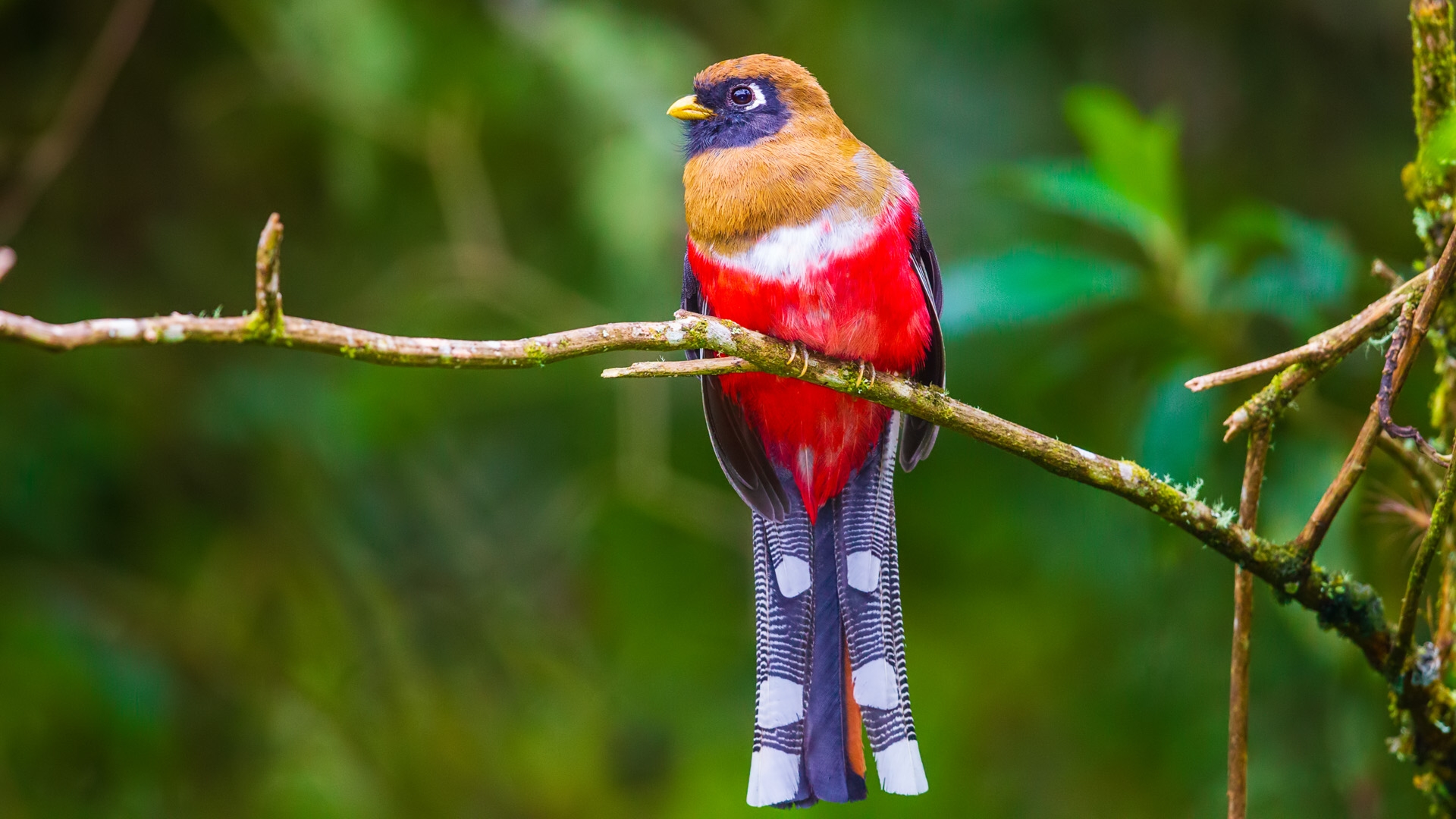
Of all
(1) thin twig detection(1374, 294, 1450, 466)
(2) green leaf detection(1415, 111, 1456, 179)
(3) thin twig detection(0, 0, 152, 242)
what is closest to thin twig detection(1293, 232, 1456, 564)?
(1) thin twig detection(1374, 294, 1450, 466)

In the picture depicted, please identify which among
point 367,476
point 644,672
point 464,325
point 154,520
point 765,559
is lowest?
point 765,559

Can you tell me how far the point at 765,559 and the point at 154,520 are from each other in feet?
8.40

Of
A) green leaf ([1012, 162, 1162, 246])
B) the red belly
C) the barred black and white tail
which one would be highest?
green leaf ([1012, 162, 1162, 246])

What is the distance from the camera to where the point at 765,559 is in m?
1.94

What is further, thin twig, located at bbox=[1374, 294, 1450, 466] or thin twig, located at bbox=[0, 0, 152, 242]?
thin twig, located at bbox=[0, 0, 152, 242]

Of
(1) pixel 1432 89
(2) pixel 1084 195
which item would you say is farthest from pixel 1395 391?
(2) pixel 1084 195

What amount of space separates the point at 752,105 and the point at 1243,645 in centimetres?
133

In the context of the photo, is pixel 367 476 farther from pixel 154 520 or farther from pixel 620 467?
pixel 620 467

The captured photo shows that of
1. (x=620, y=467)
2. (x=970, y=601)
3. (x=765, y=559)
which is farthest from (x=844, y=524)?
(x=970, y=601)

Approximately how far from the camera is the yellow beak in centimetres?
245

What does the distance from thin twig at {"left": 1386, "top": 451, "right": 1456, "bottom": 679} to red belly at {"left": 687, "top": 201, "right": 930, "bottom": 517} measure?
82cm

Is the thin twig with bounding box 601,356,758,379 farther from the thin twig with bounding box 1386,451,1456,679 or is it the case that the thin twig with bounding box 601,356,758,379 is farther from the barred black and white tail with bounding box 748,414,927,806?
the thin twig with bounding box 1386,451,1456,679

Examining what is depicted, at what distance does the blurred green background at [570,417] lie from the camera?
3.30m

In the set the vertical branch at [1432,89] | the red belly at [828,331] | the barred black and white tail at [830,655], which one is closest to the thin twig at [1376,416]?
the vertical branch at [1432,89]
